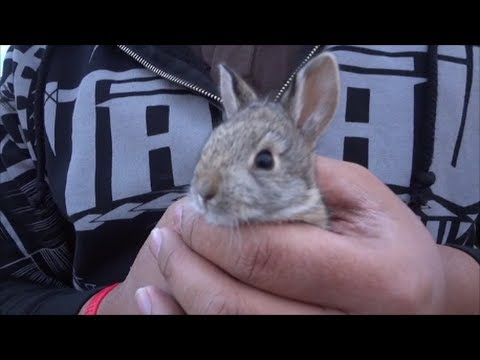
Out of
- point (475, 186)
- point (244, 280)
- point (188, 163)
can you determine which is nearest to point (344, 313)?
point (244, 280)

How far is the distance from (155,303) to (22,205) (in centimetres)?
97

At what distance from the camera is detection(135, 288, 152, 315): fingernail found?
1234 millimetres

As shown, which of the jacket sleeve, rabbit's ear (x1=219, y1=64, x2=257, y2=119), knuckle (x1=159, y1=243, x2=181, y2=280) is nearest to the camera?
knuckle (x1=159, y1=243, x2=181, y2=280)

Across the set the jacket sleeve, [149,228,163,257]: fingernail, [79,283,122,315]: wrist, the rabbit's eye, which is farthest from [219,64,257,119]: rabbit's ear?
the jacket sleeve

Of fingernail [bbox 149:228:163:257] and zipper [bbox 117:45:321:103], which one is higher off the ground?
zipper [bbox 117:45:321:103]

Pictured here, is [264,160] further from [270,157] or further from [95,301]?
[95,301]

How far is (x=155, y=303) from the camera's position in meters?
1.24

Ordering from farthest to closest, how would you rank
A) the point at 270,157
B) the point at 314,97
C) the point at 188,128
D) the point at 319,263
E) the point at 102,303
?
the point at 188,128 → the point at 102,303 → the point at 314,97 → the point at 270,157 → the point at 319,263

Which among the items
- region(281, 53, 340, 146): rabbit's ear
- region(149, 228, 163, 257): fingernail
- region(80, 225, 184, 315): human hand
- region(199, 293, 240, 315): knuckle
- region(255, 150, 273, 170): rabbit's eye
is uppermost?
region(281, 53, 340, 146): rabbit's ear

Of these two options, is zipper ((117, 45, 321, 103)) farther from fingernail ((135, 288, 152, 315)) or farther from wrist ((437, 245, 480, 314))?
wrist ((437, 245, 480, 314))

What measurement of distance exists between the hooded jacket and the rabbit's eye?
49 centimetres

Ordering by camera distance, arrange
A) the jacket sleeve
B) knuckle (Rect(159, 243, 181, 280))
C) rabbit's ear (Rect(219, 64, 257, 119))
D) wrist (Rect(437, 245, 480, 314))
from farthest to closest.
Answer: the jacket sleeve, wrist (Rect(437, 245, 480, 314)), rabbit's ear (Rect(219, 64, 257, 119)), knuckle (Rect(159, 243, 181, 280))

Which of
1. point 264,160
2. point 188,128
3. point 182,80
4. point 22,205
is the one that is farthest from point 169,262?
point 22,205

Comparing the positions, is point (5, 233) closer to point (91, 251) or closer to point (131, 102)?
point (91, 251)
